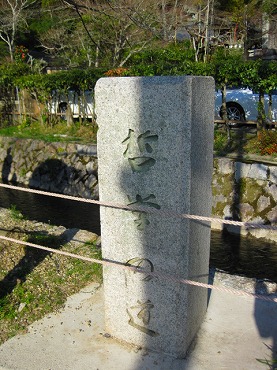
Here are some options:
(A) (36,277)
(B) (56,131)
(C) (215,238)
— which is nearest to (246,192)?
(C) (215,238)

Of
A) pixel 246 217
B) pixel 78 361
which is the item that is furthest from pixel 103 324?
pixel 246 217

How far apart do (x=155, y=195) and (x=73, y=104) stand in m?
10.6

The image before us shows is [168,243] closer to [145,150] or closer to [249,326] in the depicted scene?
[145,150]

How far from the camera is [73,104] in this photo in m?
12.7

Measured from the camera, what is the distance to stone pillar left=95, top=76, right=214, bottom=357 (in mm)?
2541

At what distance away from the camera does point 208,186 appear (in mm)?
3062

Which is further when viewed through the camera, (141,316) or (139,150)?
(141,316)

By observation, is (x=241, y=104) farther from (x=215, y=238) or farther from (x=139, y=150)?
(x=139, y=150)

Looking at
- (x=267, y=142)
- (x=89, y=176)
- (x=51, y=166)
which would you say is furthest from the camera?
(x=51, y=166)

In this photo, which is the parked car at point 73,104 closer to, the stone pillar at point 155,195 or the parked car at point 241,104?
the parked car at point 241,104

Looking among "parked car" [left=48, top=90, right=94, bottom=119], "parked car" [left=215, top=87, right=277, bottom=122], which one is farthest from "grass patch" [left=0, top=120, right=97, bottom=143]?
"parked car" [left=215, top=87, right=277, bottom=122]

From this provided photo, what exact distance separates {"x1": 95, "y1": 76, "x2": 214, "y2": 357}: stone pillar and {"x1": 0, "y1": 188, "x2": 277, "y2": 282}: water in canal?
354 centimetres

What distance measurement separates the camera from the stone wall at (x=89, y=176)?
773 cm

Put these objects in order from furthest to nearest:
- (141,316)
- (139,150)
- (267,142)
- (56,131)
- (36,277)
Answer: (56,131) → (267,142) → (36,277) → (141,316) → (139,150)
